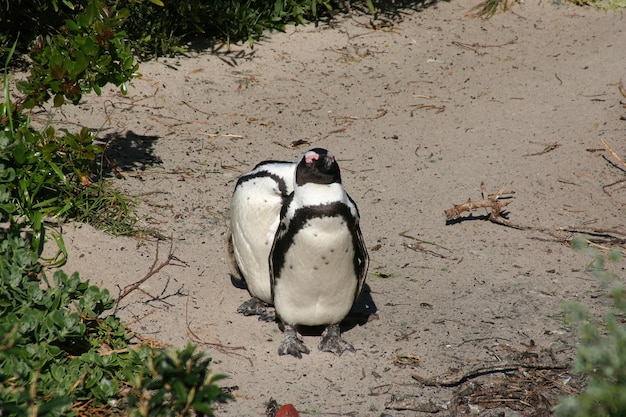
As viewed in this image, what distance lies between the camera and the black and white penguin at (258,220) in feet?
13.5

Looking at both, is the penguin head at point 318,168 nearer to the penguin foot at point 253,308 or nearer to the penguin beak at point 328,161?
the penguin beak at point 328,161

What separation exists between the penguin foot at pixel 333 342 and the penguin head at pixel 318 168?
76cm

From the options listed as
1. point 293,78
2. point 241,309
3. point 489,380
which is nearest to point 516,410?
point 489,380

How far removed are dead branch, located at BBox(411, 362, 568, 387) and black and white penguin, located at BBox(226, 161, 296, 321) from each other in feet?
3.09

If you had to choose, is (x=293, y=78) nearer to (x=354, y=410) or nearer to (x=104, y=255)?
(x=104, y=255)

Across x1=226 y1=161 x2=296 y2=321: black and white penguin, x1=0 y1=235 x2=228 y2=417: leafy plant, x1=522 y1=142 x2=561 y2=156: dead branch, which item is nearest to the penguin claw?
x1=226 y1=161 x2=296 y2=321: black and white penguin

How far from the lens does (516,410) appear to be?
3.59 meters

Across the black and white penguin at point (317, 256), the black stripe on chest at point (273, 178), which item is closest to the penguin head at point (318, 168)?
the black and white penguin at point (317, 256)

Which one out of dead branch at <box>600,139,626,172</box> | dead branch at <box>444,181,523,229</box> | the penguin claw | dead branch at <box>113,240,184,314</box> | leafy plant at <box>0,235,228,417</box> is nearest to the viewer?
leafy plant at <box>0,235,228,417</box>

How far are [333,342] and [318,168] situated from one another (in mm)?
888

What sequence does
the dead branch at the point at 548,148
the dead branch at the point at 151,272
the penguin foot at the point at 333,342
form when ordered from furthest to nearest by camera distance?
1. the dead branch at the point at 548,148
2. the dead branch at the point at 151,272
3. the penguin foot at the point at 333,342

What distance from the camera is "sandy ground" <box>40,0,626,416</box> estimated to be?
155 inches

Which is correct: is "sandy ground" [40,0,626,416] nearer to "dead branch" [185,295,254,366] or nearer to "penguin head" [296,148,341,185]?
"dead branch" [185,295,254,366]

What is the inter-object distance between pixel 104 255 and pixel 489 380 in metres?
2.09
